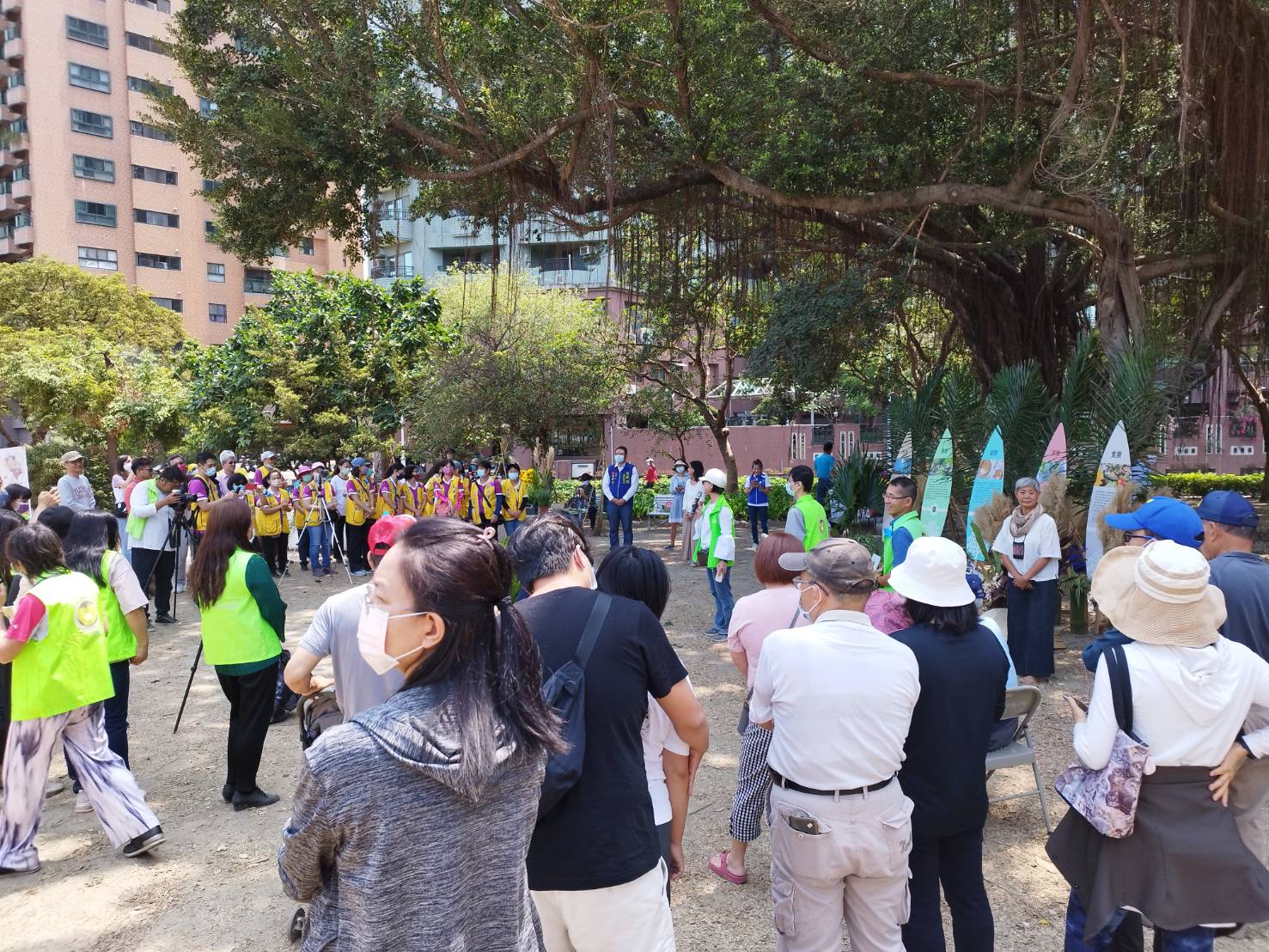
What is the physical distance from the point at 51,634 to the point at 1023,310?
12.5 meters

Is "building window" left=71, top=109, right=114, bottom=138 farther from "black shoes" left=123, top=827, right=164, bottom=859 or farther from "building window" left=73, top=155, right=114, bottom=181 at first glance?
"black shoes" left=123, top=827, right=164, bottom=859

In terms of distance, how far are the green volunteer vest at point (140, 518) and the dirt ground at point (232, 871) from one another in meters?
2.77

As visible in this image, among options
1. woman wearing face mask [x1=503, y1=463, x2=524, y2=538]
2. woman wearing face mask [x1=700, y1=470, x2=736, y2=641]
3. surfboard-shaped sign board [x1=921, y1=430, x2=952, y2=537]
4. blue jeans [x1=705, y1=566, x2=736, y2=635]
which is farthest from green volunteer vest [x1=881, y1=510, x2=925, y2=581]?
woman wearing face mask [x1=503, y1=463, x2=524, y2=538]

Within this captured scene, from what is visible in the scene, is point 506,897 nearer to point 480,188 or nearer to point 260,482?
point 480,188

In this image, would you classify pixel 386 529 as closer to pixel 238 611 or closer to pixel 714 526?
pixel 238 611

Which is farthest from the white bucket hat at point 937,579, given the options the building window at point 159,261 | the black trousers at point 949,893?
the building window at point 159,261

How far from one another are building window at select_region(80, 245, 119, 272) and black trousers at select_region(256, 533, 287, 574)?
1387 inches

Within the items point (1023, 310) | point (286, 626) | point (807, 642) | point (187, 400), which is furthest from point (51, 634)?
point (187, 400)

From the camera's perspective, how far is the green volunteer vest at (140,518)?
8.45 meters

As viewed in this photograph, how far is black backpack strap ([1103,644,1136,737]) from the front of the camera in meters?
2.44

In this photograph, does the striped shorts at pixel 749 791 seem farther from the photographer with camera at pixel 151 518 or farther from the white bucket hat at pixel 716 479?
the photographer with camera at pixel 151 518

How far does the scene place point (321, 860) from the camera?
153cm

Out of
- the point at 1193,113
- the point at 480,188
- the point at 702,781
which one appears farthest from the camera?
the point at 480,188

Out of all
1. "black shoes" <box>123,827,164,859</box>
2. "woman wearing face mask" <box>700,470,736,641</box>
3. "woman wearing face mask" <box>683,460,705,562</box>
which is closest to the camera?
"black shoes" <box>123,827,164,859</box>
